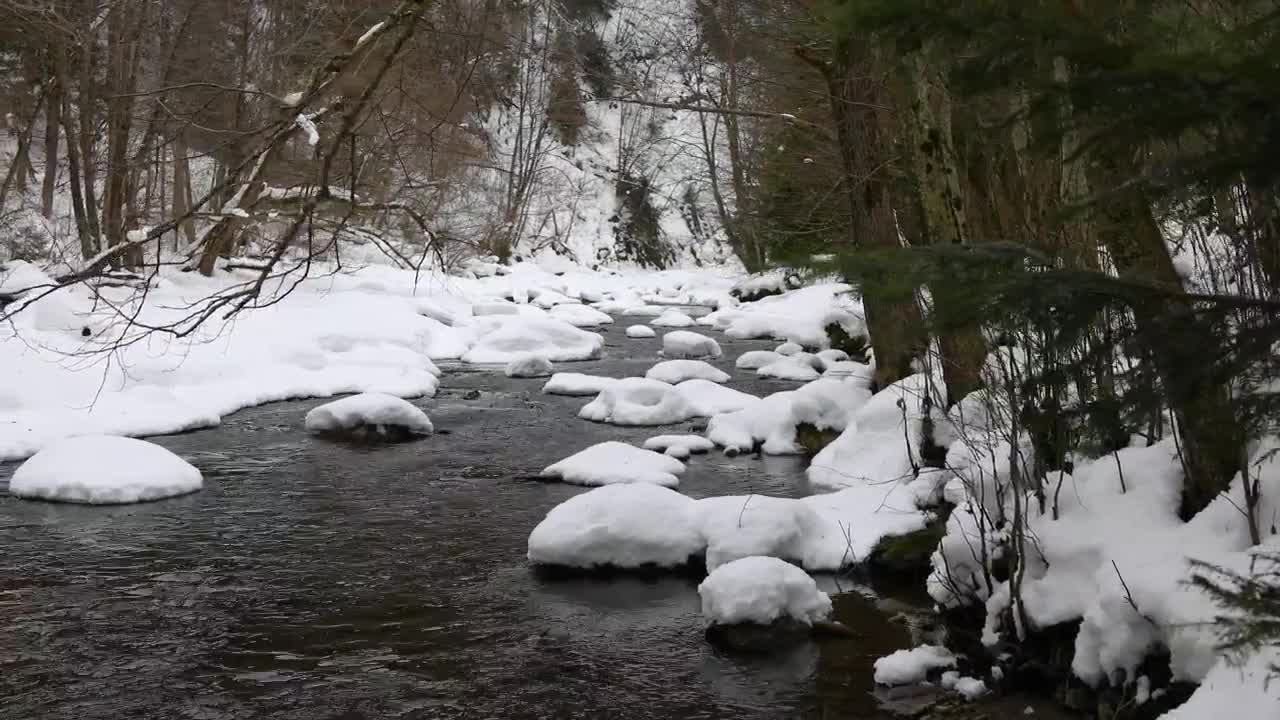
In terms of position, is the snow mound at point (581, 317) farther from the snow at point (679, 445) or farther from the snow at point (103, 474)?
the snow at point (103, 474)

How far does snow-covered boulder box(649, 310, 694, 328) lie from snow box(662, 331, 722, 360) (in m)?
5.71

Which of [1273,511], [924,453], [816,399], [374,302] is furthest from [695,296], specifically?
[1273,511]

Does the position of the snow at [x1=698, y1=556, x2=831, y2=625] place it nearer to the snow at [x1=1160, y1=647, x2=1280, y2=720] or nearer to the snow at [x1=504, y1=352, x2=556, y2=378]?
the snow at [x1=1160, y1=647, x2=1280, y2=720]

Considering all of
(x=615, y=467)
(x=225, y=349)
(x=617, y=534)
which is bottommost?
(x=617, y=534)

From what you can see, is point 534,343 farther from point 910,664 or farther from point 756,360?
point 910,664

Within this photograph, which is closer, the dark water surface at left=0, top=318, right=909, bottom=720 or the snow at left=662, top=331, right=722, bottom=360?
the dark water surface at left=0, top=318, right=909, bottom=720

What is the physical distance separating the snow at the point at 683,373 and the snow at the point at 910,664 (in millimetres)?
8870

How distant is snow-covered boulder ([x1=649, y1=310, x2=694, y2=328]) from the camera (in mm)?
23875

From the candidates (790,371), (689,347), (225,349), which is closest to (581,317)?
(689,347)

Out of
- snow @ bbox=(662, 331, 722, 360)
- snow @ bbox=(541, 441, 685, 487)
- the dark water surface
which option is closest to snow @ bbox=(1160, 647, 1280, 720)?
the dark water surface

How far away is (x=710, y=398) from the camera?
12523mm

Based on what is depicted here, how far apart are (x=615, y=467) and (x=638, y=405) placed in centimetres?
323

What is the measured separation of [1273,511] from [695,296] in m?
28.5

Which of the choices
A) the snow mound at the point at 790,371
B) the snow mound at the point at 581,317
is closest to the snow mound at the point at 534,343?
Result: the snow mound at the point at 790,371
